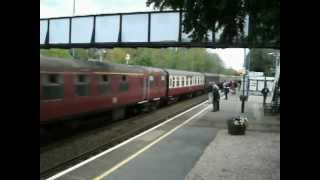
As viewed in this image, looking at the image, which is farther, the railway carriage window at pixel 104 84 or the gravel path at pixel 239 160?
the railway carriage window at pixel 104 84

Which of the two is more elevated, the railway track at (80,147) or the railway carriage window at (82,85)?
the railway carriage window at (82,85)

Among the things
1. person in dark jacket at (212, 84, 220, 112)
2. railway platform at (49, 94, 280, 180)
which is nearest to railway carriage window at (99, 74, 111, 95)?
railway platform at (49, 94, 280, 180)

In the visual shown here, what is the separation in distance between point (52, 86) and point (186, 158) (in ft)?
15.8

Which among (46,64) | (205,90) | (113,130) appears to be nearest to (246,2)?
(46,64)

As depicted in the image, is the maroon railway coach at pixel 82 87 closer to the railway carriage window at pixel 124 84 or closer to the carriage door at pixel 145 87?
the railway carriage window at pixel 124 84

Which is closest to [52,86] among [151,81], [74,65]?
[74,65]

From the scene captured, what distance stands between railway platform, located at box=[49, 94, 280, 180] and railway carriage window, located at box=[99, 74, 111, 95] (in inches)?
98.0

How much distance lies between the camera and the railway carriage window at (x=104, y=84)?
20788mm

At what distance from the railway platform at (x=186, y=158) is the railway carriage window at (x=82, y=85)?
248 centimetres

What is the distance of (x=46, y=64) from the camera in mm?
15445

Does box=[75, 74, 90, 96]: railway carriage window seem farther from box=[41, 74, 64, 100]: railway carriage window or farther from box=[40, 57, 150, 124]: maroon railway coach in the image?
box=[41, 74, 64, 100]: railway carriage window

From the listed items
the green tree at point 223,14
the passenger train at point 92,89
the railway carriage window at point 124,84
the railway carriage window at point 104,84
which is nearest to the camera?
the green tree at point 223,14

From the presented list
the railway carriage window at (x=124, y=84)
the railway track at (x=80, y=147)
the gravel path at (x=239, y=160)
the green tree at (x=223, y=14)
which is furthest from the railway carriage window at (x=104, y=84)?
the green tree at (x=223, y=14)
